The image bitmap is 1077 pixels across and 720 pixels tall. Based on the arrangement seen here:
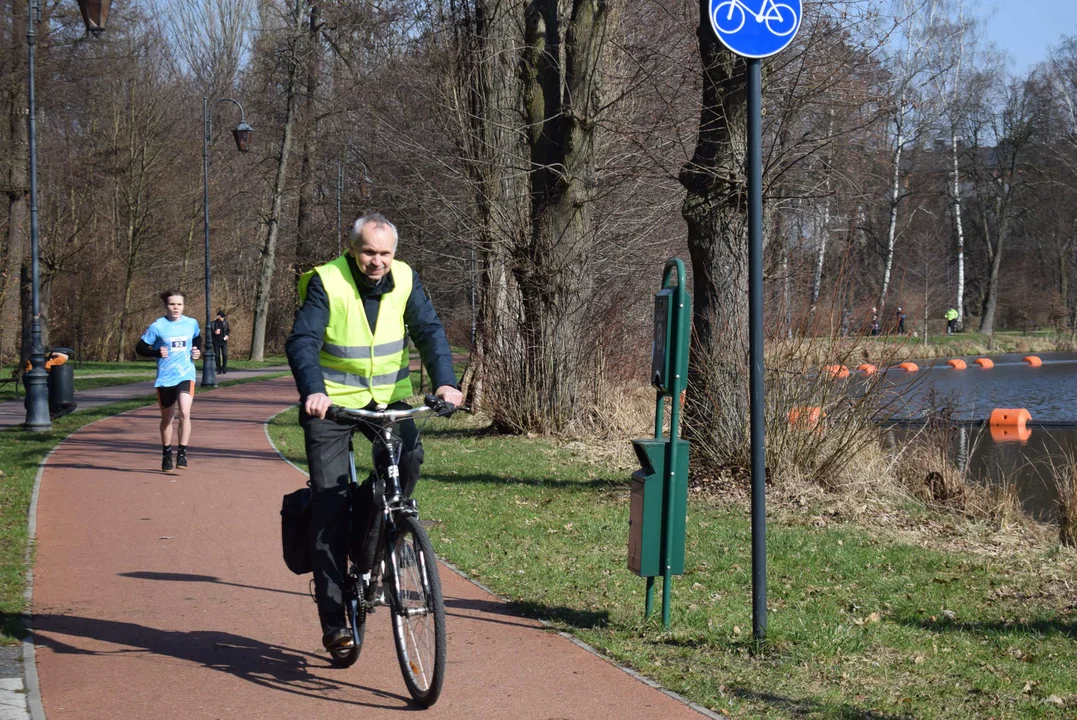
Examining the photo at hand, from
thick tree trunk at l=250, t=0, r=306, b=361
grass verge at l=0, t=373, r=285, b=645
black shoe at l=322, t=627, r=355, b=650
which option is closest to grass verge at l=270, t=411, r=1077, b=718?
black shoe at l=322, t=627, r=355, b=650

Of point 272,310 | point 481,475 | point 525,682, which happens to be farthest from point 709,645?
point 272,310

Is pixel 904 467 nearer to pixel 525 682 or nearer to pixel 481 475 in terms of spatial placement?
pixel 481 475

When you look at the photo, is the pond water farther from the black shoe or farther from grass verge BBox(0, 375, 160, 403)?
grass verge BBox(0, 375, 160, 403)

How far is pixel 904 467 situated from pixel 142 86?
36.9m

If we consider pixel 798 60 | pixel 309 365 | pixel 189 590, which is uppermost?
pixel 798 60

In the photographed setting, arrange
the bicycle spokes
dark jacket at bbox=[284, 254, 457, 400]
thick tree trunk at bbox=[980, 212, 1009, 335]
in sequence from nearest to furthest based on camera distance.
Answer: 1. the bicycle spokes
2. dark jacket at bbox=[284, 254, 457, 400]
3. thick tree trunk at bbox=[980, 212, 1009, 335]

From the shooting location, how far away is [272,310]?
49688 mm

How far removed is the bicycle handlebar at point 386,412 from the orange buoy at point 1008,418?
649 inches

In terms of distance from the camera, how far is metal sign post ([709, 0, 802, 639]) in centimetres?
557

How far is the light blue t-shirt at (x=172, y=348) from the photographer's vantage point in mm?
11625

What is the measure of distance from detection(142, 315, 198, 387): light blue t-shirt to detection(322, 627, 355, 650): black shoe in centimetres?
695

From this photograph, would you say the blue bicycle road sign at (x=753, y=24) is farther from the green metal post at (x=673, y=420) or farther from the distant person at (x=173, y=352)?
the distant person at (x=173, y=352)

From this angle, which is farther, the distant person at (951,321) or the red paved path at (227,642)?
the distant person at (951,321)

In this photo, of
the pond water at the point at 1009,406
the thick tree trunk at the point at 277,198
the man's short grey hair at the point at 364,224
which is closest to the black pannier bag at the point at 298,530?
the man's short grey hair at the point at 364,224
